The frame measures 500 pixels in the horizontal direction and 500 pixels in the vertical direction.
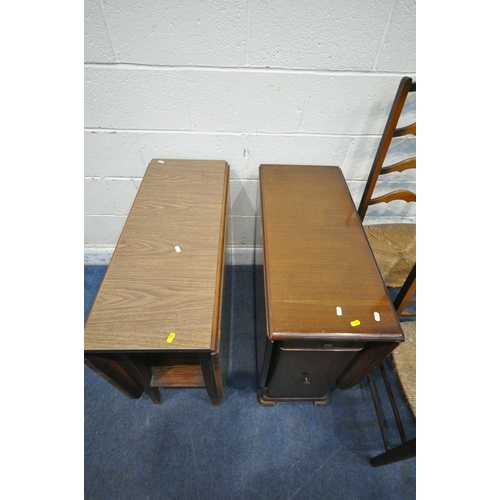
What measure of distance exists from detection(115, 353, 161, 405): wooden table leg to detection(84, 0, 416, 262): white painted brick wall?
795 mm

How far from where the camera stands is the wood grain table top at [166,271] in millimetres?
649

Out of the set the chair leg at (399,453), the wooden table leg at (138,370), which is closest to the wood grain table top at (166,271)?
the wooden table leg at (138,370)

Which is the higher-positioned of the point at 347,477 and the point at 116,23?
the point at 116,23

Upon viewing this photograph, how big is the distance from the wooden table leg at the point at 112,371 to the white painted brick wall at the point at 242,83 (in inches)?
32.1

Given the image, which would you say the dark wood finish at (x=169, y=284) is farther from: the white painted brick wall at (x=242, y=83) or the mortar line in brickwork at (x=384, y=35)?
the mortar line in brickwork at (x=384, y=35)

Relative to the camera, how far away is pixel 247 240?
1.53m

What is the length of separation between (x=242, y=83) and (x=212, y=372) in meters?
0.95

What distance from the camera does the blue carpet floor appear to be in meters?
0.96

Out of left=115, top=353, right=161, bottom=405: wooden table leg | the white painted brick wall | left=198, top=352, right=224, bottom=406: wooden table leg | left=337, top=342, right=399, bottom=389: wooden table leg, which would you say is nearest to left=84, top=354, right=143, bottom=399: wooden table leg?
left=115, top=353, right=161, bottom=405: wooden table leg

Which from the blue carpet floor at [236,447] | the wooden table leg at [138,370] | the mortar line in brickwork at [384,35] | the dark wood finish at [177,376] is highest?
the mortar line in brickwork at [384,35]
